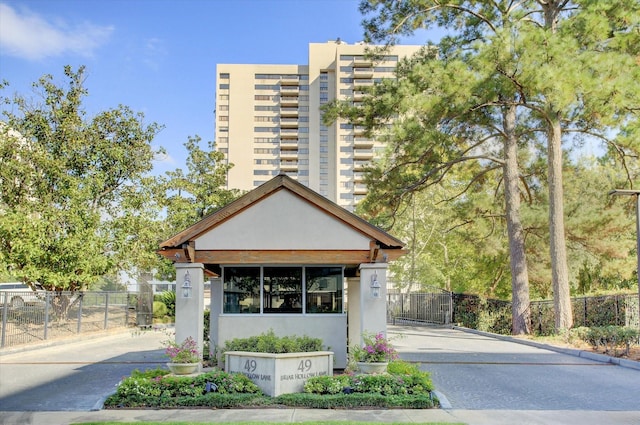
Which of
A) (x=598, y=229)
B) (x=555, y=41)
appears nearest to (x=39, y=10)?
(x=555, y=41)

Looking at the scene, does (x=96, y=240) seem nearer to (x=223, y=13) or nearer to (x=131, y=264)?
(x=131, y=264)

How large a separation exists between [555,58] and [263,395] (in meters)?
14.5

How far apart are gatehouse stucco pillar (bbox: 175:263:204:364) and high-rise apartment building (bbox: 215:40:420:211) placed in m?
79.6

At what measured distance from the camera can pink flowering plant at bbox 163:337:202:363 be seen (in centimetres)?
1116

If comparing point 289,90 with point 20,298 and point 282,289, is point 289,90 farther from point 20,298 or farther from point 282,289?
point 282,289

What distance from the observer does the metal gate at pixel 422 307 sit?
30.5 m

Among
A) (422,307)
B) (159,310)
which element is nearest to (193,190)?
(159,310)

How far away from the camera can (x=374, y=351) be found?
442 inches

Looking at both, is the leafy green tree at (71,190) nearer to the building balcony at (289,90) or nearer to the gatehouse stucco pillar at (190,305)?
the gatehouse stucco pillar at (190,305)

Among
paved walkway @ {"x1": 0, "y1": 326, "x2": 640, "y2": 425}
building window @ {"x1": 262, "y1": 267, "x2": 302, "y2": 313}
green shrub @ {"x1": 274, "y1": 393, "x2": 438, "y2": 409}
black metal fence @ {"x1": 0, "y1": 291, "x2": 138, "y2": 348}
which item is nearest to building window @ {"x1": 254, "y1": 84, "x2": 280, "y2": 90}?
black metal fence @ {"x1": 0, "y1": 291, "x2": 138, "y2": 348}

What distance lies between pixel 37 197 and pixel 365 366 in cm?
1899

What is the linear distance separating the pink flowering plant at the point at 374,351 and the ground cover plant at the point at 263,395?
0.50 metres

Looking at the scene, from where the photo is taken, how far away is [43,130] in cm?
2519

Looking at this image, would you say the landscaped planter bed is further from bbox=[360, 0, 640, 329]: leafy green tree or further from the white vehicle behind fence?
bbox=[360, 0, 640, 329]: leafy green tree
